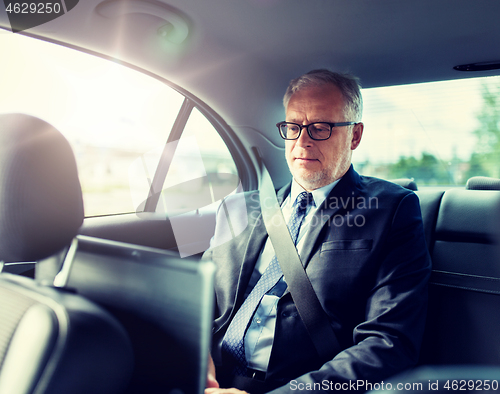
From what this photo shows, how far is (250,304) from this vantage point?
136 cm

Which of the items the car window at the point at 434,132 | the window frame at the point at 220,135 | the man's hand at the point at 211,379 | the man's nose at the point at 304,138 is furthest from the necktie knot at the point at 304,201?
the window frame at the point at 220,135

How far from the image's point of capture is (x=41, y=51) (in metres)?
1.53

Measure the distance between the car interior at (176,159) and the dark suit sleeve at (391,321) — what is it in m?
0.26

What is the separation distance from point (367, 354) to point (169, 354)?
708 mm

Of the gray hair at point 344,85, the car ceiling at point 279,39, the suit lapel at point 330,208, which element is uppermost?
the car ceiling at point 279,39

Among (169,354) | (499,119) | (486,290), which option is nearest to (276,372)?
(169,354)

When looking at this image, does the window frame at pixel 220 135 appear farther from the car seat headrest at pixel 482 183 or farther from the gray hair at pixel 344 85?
the car seat headrest at pixel 482 183

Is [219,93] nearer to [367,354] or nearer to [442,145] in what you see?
[442,145]

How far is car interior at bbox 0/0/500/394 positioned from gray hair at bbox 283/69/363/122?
180mm

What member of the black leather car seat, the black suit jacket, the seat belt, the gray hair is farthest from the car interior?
the seat belt

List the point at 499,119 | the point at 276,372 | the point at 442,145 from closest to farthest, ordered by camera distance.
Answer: the point at 276,372 → the point at 499,119 → the point at 442,145

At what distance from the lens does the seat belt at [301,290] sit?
47.6 inches

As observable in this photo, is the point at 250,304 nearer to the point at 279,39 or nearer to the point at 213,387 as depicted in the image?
the point at 213,387

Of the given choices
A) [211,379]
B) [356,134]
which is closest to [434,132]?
[356,134]
